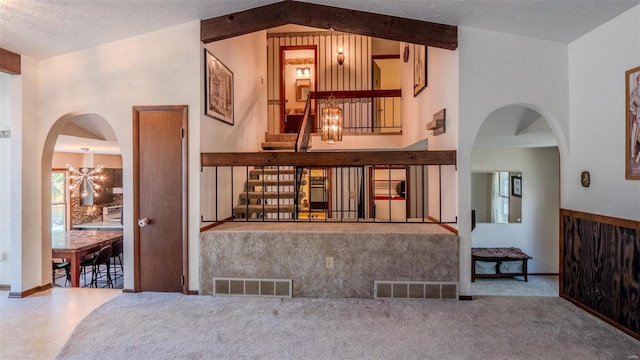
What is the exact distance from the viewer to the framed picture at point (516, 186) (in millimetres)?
7381

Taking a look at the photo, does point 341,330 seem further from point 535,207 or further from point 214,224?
point 535,207

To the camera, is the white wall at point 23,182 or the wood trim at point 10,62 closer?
the wood trim at point 10,62

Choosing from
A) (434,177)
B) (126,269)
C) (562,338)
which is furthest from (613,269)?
(126,269)

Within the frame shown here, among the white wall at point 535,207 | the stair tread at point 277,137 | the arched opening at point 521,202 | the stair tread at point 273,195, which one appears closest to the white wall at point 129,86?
the stair tread at point 273,195

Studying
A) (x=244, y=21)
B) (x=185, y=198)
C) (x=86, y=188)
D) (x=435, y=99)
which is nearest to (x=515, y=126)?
(x=435, y=99)

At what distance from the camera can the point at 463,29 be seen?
342 cm

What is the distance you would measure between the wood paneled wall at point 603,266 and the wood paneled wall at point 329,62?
596cm

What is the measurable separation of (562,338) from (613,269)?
2.67 feet

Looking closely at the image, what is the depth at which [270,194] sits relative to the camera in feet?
16.1

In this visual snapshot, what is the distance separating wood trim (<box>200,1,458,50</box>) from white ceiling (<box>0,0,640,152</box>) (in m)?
0.08

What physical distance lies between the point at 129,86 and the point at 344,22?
8.45ft

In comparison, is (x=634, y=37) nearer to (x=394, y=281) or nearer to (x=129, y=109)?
(x=394, y=281)

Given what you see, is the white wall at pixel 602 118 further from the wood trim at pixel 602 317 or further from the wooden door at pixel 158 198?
the wooden door at pixel 158 198

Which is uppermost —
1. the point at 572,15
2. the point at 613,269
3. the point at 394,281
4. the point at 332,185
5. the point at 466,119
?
the point at 572,15
